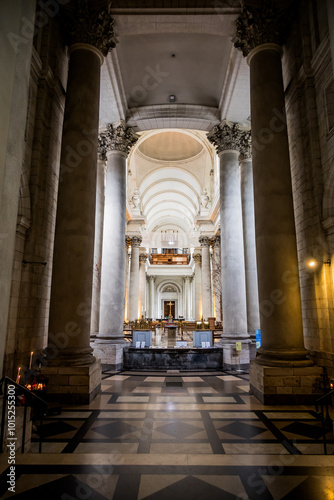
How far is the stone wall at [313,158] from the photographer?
7023 mm

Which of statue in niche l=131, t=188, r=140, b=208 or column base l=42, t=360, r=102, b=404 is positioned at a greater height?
statue in niche l=131, t=188, r=140, b=208

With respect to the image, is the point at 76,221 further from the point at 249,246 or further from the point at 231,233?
the point at 249,246

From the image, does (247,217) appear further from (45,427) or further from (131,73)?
(45,427)

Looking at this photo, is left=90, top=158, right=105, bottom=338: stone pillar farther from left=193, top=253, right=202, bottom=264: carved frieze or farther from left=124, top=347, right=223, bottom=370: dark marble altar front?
left=193, top=253, right=202, bottom=264: carved frieze

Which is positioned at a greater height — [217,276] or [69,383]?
[217,276]

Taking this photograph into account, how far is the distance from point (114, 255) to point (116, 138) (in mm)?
5218

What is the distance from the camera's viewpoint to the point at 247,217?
45.8 feet

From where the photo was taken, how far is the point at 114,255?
12.7 m

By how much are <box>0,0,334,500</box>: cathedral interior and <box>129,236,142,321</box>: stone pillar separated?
1318 centimetres

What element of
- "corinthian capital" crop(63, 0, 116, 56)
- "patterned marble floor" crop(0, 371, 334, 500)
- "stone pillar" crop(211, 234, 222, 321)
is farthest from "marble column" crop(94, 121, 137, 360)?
"stone pillar" crop(211, 234, 222, 321)

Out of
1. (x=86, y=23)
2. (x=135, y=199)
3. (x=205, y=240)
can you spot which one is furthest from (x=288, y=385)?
(x=135, y=199)

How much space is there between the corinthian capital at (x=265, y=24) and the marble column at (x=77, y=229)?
13.3ft

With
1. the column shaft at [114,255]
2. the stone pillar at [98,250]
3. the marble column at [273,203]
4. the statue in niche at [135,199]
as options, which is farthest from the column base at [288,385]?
the statue in niche at [135,199]

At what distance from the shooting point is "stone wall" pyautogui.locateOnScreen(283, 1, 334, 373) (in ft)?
23.0
